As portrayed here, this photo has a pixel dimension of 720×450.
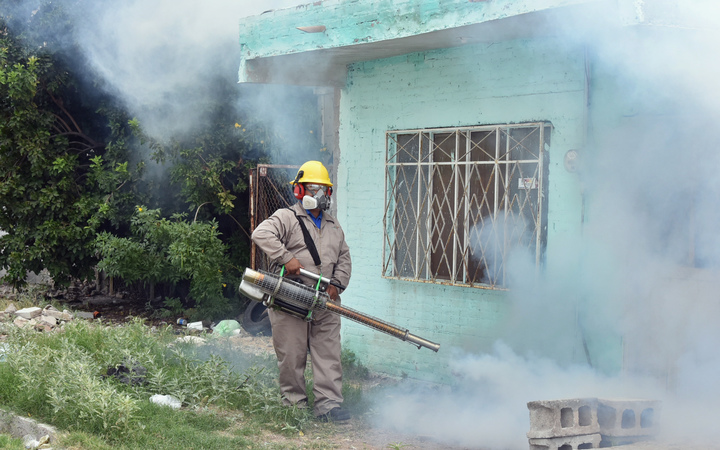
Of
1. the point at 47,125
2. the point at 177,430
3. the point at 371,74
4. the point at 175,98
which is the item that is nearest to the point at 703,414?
the point at 177,430

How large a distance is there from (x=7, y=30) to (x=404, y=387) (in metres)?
8.43

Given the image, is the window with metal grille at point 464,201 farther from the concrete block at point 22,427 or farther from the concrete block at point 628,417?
the concrete block at point 22,427

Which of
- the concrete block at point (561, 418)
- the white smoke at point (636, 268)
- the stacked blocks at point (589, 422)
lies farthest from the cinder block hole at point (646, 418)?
the concrete block at point (561, 418)

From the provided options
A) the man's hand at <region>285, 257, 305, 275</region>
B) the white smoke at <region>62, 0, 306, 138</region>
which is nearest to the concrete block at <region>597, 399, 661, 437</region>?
the man's hand at <region>285, 257, 305, 275</region>

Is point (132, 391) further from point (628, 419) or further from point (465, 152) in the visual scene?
point (628, 419)

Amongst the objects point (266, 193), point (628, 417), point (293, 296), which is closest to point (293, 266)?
point (293, 296)

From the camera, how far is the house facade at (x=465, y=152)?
17.4 feet

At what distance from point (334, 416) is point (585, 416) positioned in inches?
76.2

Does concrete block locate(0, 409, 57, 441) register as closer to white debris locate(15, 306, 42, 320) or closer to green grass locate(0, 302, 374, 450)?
green grass locate(0, 302, 374, 450)

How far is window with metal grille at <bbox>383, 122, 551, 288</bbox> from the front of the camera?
582 cm

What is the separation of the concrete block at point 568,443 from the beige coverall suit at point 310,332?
172cm

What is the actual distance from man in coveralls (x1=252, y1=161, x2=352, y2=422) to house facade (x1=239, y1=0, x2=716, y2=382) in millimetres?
1384

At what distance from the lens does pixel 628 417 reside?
14.3ft

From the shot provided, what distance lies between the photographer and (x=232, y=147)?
1048cm
